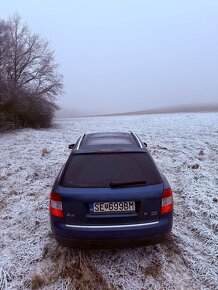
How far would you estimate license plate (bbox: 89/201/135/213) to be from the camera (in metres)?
3.61

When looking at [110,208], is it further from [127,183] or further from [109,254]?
[109,254]

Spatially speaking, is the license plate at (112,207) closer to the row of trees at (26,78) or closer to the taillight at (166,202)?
the taillight at (166,202)

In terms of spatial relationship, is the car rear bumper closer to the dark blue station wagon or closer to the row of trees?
the dark blue station wagon

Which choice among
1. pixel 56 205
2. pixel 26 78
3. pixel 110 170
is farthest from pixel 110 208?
pixel 26 78

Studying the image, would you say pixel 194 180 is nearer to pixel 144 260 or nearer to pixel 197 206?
pixel 197 206

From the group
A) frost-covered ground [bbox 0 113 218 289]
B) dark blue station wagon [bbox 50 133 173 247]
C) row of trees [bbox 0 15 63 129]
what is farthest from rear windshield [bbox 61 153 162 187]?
row of trees [bbox 0 15 63 129]

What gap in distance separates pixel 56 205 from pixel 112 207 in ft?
2.51

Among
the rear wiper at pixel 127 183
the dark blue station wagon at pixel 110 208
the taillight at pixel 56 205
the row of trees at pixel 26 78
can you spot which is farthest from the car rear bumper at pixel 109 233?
the row of trees at pixel 26 78

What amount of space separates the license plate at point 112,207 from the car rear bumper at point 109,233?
21 cm

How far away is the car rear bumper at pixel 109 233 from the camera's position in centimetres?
358

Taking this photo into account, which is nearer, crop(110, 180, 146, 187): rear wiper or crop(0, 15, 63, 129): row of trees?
crop(110, 180, 146, 187): rear wiper

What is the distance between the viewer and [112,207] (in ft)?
11.9

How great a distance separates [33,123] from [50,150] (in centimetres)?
1326

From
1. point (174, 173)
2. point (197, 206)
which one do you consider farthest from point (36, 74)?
point (197, 206)
